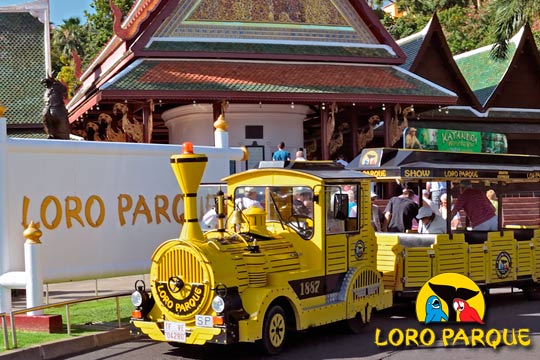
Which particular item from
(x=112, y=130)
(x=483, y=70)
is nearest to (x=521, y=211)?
(x=112, y=130)

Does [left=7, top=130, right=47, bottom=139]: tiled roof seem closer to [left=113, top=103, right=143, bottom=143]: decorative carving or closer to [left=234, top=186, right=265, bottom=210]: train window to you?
[left=113, top=103, right=143, bottom=143]: decorative carving

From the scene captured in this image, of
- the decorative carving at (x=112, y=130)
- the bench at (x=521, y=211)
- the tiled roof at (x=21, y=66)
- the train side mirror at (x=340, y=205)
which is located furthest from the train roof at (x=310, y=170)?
the tiled roof at (x=21, y=66)

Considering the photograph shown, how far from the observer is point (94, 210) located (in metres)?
11.0

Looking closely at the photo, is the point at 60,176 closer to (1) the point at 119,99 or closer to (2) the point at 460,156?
(2) the point at 460,156

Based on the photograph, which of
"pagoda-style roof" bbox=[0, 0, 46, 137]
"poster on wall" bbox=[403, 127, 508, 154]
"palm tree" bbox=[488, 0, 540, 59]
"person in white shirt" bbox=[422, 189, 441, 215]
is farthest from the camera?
"poster on wall" bbox=[403, 127, 508, 154]

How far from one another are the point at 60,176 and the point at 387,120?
50.0ft

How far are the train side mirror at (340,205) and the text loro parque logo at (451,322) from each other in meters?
1.43

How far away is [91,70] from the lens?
1167 inches

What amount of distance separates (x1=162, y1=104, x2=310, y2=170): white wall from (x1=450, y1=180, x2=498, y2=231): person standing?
11944mm

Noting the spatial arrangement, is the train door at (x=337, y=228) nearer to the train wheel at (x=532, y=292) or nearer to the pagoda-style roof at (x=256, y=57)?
the train wheel at (x=532, y=292)

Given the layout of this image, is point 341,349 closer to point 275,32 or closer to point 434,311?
point 434,311

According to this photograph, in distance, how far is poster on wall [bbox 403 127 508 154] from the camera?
27062 mm

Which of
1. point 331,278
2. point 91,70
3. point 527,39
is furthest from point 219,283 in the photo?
point 527,39

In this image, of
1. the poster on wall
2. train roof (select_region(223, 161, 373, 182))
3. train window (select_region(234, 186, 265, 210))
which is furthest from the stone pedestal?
the poster on wall
